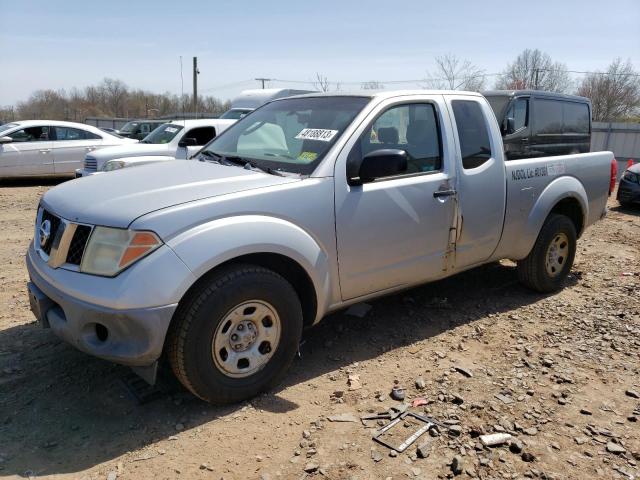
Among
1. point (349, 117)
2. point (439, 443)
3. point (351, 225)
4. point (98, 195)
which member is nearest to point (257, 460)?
point (439, 443)

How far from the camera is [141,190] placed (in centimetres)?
311

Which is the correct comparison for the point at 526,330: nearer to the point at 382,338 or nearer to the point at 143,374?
the point at 382,338

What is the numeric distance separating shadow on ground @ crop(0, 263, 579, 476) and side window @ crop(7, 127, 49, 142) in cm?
998

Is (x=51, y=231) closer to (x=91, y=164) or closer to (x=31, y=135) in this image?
(x=91, y=164)

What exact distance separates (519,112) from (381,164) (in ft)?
11.1

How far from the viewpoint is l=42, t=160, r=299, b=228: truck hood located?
2.88 m

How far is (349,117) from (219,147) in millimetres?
1133

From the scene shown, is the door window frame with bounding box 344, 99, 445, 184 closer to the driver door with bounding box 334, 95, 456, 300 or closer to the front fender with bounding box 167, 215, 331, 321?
the driver door with bounding box 334, 95, 456, 300

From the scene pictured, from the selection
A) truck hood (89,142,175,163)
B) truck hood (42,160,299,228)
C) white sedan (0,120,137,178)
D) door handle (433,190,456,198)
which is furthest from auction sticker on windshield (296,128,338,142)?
white sedan (0,120,137,178)

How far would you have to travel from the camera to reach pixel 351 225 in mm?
3488

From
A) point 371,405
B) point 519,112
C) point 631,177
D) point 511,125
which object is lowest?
point 371,405

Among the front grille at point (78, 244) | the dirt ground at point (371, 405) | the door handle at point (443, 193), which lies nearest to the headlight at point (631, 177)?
the dirt ground at point (371, 405)

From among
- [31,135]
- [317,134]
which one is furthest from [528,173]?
[31,135]

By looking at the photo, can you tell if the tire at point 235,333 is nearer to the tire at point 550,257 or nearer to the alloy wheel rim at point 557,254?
the tire at point 550,257
